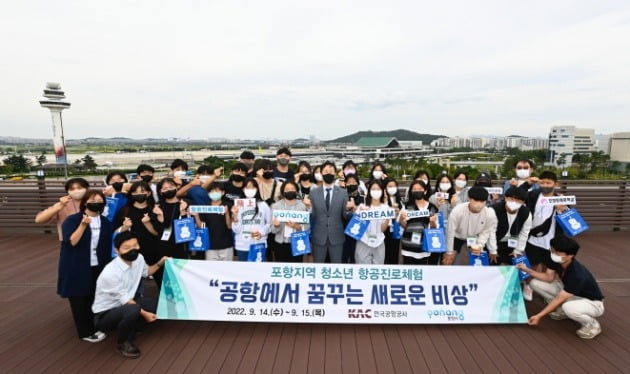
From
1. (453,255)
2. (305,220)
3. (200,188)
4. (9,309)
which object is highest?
(200,188)

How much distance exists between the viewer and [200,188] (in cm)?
431

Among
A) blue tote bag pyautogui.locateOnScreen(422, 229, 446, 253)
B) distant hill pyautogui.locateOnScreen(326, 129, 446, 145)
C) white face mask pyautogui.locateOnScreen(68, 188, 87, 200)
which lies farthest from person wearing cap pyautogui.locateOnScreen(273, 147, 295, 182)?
distant hill pyautogui.locateOnScreen(326, 129, 446, 145)

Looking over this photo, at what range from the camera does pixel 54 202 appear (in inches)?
303

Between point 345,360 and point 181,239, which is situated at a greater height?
point 181,239

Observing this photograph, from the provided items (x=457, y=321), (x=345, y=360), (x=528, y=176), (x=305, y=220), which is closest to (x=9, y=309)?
(x=305, y=220)

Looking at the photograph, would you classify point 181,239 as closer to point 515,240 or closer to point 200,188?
point 200,188

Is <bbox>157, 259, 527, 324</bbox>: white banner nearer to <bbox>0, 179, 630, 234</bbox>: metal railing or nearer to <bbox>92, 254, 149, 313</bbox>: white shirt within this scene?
<bbox>92, 254, 149, 313</bbox>: white shirt

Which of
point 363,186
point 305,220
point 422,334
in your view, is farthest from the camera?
point 363,186

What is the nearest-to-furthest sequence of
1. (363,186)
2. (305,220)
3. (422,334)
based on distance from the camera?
(422,334)
(305,220)
(363,186)

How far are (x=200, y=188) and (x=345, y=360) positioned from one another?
9.19 ft

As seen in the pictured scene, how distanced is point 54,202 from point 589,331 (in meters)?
10.3

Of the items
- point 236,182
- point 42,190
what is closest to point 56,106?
point 42,190

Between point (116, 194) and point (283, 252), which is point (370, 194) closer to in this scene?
point (283, 252)

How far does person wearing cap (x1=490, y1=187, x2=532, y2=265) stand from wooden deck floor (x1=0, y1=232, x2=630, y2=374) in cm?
83
